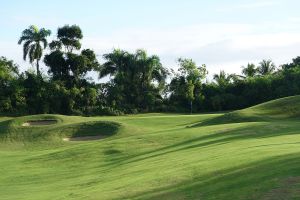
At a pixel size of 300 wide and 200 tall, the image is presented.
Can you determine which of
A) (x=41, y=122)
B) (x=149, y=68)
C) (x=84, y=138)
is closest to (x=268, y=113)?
(x=84, y=138)

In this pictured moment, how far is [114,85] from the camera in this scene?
290 feet

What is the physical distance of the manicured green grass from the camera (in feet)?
51.6

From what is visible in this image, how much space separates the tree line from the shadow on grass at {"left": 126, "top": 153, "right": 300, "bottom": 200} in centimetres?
6050

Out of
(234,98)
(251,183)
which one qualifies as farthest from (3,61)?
(251,183)

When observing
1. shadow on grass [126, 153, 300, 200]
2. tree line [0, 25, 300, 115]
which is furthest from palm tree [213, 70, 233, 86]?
shadow on grass [126, 153, 300, 200]

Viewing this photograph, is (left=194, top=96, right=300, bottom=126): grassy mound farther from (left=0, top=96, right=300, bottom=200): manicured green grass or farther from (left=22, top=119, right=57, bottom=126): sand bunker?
(left=22, top=119, right=57, bottom=126): sand bunker

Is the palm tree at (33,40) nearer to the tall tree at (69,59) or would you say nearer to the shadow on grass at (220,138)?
the tall tree at (69,59)

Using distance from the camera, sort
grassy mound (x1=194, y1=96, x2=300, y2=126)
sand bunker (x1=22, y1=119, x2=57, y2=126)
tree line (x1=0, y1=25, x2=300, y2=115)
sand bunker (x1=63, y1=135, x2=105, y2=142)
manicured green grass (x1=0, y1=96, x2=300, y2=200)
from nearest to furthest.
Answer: manicured green grass (x1=0, y1=96, x2=300, y2=200)
grassy mound (x1=194, y1=96, x2=300, y2=126)
sand bunker (x1=63, y1=135, x2=105, y2=142)
sand bunker (x1=22, y1=119, x2=57, y2=126)
tree line (x1=0, y1=25, x2=300, y2=115)

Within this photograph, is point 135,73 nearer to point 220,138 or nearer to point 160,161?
point 220,138

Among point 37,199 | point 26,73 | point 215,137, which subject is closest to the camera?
point 37,199

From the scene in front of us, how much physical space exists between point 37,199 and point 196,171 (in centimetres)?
601

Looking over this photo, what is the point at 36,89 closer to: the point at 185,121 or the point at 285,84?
the point at 185,121

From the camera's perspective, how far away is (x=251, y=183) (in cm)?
1484

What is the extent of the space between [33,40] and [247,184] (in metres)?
74.9
